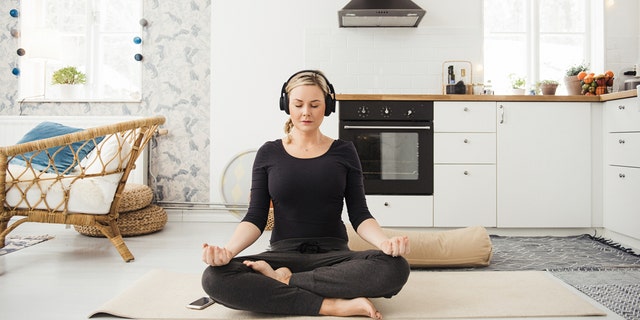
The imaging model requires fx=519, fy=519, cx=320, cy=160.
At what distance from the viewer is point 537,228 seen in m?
3.67

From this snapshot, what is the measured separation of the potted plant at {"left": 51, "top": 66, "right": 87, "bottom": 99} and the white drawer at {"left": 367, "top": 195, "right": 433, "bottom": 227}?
2.72 meters

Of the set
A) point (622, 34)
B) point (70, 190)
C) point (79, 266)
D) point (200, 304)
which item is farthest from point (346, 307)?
point (622, 34)

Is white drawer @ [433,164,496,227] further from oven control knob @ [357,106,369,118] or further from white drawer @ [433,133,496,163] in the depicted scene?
oven control knob @ [357,106,369,118]

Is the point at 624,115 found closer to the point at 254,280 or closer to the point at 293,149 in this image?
the point at 293,149

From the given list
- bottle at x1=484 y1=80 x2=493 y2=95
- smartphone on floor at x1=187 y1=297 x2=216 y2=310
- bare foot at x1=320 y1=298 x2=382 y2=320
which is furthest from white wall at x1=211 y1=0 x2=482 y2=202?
bare foot at x1=320 y1=298 x2=382 y2=320

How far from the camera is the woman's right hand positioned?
1.59 m

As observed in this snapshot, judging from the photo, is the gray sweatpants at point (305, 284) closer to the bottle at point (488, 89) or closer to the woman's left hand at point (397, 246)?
the woman's left hand at point (397, 246)

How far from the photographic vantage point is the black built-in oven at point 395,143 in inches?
142

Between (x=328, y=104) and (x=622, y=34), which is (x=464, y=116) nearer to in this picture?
(x=622, y=34)

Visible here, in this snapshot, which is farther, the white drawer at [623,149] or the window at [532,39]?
the window at [532,39]

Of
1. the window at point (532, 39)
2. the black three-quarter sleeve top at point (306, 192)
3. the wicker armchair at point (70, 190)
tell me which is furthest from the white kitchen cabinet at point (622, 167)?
the wicker armchair at point (70, 190)

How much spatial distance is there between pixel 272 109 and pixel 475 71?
1.69 meters

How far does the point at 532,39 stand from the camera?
4.46m

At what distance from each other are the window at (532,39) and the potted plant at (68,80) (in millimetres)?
3477
